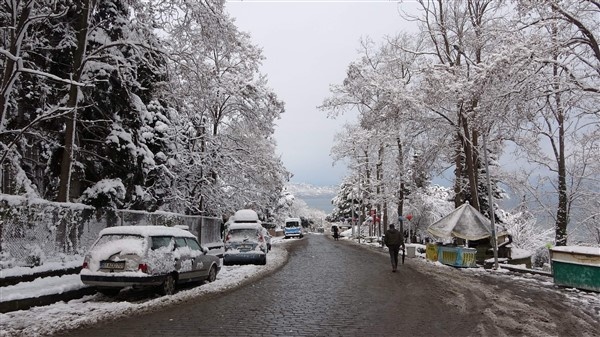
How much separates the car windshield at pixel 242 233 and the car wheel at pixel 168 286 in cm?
902

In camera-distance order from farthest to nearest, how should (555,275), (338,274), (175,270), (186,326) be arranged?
(338,274) < (555,275) < (175,270) < (186,326)

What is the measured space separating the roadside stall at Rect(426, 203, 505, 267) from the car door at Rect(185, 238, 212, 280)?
1298 cm

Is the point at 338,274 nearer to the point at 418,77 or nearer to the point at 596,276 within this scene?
the point at 596,276

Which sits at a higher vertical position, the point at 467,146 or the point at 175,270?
the point at 467,146

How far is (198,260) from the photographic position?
13.6 metres

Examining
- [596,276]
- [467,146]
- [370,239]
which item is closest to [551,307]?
[596,276]

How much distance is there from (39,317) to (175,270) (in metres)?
3.63

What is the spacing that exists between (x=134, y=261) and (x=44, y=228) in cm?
373

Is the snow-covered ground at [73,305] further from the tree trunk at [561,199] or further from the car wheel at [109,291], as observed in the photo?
the tree trunk at [561,199]

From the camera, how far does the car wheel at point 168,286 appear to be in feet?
37.7

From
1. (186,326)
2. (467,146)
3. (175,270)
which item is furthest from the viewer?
(467,146)

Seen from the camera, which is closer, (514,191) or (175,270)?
(175,270)

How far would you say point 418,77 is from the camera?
3002 cm

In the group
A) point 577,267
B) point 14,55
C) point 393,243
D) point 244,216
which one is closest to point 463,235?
point 393,243
